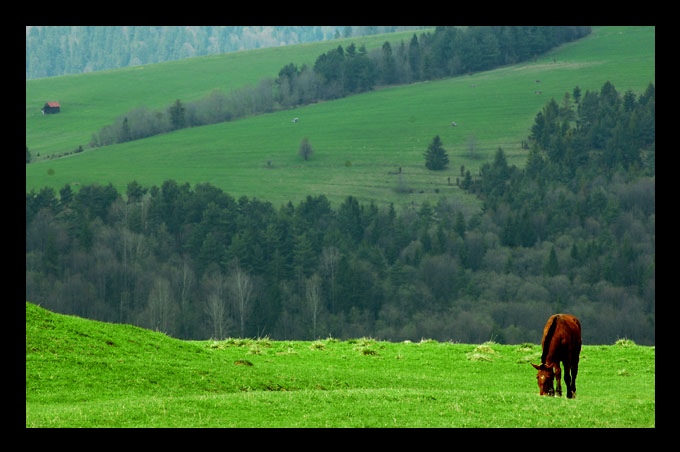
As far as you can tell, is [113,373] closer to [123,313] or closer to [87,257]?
[123,313]

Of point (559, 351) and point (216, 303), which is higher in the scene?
point (559, 351)

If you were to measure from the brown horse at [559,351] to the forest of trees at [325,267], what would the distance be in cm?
12706

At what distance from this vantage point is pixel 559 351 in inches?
995

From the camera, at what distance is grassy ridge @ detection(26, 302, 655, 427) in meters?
21.1

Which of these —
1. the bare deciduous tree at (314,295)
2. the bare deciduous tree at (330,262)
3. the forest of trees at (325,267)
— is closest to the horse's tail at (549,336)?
the forest of trees at (325,267)

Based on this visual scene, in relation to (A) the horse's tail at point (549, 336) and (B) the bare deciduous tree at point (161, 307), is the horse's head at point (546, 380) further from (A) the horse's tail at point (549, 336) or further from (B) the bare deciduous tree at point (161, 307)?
(B) the bare deciduous tree at point (161, 307)

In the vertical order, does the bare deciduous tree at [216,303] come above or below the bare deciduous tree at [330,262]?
below

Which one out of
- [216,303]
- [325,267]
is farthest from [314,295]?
[216,303]

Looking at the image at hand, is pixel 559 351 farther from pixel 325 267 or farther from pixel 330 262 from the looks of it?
pixel 330 262

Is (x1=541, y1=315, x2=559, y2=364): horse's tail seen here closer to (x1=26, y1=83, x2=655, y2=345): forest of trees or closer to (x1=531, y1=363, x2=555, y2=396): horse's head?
(x1=531, y1=363, x2=555, y2=396): horse's head

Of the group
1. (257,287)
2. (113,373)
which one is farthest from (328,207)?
(113,373)

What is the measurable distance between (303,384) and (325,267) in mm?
154194

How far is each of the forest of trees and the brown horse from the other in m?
127

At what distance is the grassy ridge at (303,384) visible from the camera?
21.1 metres
